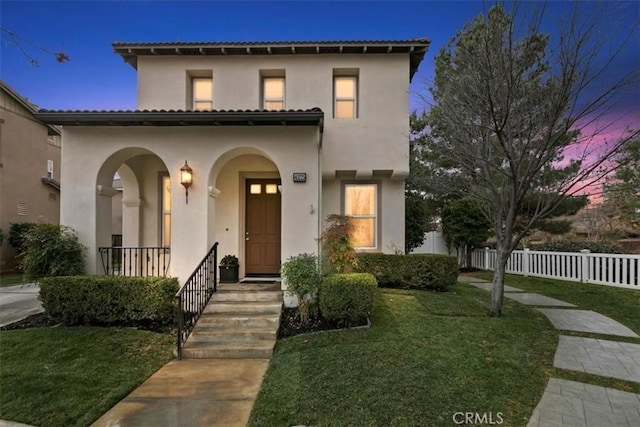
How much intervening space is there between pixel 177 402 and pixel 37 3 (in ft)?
17.5

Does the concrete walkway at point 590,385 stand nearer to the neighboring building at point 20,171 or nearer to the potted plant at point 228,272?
the potted plant at point 228,272

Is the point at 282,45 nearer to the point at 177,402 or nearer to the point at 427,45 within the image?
the point at 427,45

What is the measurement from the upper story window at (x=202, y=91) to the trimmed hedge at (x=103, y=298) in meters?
5.38

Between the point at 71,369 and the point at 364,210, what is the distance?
6.75m

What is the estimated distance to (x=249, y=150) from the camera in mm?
7055

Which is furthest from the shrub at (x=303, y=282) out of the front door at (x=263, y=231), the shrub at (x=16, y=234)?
the shrub at (x=16, y=234)

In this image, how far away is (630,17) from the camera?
5027mm

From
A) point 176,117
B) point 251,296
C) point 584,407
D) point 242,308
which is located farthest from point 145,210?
point 584,407

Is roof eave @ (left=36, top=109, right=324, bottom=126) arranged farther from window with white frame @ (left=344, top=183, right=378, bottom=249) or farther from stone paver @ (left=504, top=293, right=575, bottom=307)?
stone paver @ (left=504, top=293, right=575, bottom=307)

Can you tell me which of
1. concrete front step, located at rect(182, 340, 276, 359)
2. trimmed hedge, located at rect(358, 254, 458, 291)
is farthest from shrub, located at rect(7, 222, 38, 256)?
trimmed hedge, located at rect(358, 254, 458, 291)

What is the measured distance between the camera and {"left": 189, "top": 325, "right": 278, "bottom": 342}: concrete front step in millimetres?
5383

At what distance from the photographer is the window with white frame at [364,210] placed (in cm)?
892

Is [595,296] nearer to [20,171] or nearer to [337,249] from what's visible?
[337,249]

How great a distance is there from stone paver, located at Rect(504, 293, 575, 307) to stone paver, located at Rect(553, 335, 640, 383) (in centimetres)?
247
